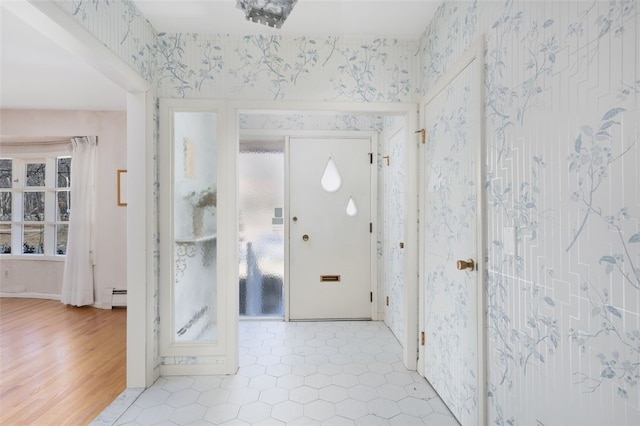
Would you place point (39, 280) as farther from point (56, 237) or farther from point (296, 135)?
point (296, 135)

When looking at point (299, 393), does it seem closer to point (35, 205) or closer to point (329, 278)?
point (329, 278)

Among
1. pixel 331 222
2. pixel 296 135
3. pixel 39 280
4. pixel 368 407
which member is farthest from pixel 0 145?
pixel 368 407

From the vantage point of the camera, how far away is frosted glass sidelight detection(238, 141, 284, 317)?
10.9 feet

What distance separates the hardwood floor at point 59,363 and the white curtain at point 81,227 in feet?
0.81

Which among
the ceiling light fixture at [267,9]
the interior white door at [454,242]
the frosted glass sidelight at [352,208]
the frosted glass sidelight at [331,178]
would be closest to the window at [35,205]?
the frosted glass sidelight at [331,178]

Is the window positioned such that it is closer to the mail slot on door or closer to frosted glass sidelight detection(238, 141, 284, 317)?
frosted glass sidelight detection(238, 141, 284, 317)

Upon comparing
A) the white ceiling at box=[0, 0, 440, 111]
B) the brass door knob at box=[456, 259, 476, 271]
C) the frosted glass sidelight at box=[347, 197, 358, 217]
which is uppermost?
the white ceiling at box=[0, 0, 440, 111]

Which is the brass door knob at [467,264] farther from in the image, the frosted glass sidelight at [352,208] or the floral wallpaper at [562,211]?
the frosted glass sidelight at [352,208]

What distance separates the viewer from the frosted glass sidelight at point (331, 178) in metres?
3.30

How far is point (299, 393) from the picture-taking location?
78.7 inches

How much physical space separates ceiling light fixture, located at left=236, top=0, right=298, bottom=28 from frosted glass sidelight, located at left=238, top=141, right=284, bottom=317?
5.99 feet

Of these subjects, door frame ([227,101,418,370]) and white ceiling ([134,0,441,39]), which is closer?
white ceiling ([134,0,441,39])

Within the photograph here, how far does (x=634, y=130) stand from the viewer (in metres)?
0.79

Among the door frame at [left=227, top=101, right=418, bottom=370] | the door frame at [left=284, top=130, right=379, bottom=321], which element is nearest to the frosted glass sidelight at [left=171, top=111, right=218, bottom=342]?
the door frame at [left=227, top=101, right=418, bottom=370]
